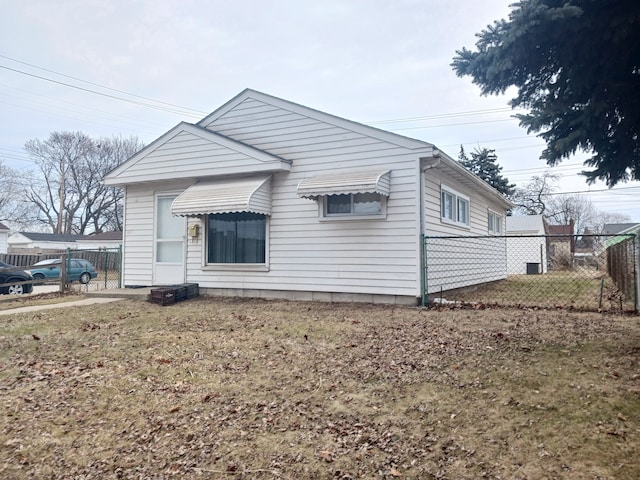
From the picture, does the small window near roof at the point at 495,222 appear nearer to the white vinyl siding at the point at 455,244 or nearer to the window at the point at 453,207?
the white vinyl siding at the point at 455,244

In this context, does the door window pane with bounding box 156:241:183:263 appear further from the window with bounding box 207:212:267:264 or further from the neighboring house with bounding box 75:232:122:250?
the neighboring house with bounding box 75:232:122:250

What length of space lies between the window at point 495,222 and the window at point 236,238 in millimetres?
9549

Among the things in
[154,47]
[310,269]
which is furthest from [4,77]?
[310,269]

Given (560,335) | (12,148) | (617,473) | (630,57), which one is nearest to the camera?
(617,473)

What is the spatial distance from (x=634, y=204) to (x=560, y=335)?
49016mm

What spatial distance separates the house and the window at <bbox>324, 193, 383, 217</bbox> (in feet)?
0.08

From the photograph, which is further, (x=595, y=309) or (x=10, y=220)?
(x=10, y=220)

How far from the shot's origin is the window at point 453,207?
418 inches

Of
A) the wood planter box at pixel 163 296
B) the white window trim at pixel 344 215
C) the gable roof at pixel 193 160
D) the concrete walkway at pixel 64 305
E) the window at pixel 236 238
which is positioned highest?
the gable roof at pixel 193 160

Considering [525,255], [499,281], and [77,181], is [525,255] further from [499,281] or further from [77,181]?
[77,181]

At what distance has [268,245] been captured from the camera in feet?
33.8

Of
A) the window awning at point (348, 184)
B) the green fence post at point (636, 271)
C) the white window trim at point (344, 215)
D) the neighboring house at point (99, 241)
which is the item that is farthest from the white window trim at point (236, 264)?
the neighboring house at point (99, 241)

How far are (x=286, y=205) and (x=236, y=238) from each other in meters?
1.63

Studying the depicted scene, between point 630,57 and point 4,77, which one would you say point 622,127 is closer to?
point 630,57
